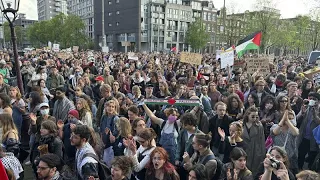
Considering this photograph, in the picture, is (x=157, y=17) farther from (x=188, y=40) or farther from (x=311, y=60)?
(x=311, y=60)

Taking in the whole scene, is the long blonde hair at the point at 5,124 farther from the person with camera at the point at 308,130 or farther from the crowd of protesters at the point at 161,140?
the person with camera at the point at 308,130

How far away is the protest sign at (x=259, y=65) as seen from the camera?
10.0m

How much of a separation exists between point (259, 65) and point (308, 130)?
5.09 meters

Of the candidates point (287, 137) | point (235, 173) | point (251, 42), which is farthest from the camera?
point (251, 42)

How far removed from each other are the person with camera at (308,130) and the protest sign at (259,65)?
458 cm

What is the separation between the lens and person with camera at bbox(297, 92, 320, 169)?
5.18m

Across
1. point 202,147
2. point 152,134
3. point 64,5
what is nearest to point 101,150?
point 152,134

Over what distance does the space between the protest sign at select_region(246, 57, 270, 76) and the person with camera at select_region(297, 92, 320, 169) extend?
4575 millimetres

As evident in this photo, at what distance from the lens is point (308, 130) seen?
530cm

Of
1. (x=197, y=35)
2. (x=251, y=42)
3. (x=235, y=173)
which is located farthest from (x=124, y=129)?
(x=197, y=35)

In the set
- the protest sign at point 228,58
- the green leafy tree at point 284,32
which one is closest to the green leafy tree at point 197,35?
the green leafy tree at point 284,32

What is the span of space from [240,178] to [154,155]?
41.6 inches

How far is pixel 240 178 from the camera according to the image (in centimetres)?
351

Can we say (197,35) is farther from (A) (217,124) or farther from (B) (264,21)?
(A) (217,124)
